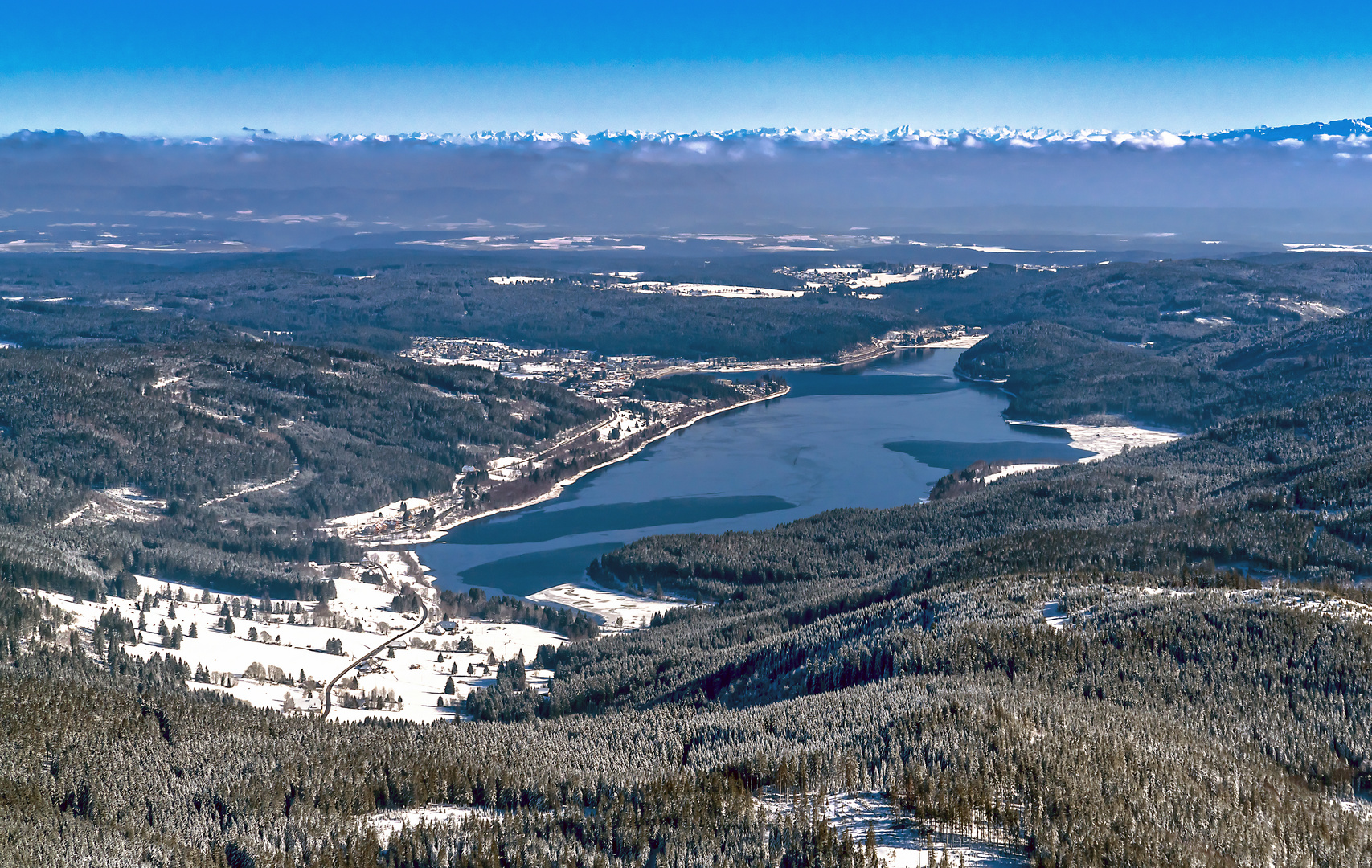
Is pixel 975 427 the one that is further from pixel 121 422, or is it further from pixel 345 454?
pixel 121 422

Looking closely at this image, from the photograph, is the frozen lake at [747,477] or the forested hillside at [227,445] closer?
the forested hillside at [227,445]

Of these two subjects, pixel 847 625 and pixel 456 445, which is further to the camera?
pixel 456 445

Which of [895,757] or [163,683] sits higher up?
[895,757]

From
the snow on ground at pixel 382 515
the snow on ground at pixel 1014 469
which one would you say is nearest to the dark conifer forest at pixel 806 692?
the snow on ground at pixel 382 515

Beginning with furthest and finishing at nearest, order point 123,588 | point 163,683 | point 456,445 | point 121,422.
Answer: point 456,445
point 121,422
point 123,588
point 163,683

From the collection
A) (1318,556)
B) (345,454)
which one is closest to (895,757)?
(1318,556)

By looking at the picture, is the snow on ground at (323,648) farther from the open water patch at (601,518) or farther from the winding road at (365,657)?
the open water patch at (601,518)

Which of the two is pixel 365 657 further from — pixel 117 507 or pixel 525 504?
pixel 525 504
